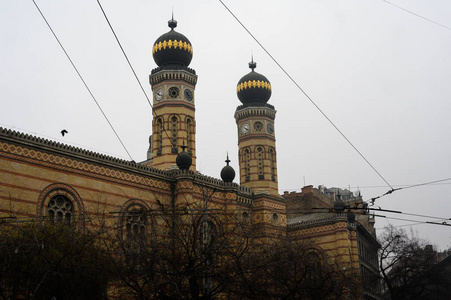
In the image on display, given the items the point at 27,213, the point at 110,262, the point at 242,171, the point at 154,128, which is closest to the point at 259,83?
the point at 242,171

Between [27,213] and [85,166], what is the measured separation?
344cm

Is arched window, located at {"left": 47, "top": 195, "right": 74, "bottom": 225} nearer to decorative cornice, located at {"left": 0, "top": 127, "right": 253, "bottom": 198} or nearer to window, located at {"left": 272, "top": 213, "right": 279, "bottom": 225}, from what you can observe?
decorative cornice, located at {"left": 0, "top": 127, "right": 253, "bottom": 198}

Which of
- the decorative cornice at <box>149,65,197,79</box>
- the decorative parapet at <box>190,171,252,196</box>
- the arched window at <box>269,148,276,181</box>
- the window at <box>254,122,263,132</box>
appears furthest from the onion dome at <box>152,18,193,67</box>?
the arched window at <box>269,148,276,181</box>

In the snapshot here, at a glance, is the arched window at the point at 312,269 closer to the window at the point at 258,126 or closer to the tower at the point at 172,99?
the tower at the point at 172,99

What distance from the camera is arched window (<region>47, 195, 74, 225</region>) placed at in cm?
2092

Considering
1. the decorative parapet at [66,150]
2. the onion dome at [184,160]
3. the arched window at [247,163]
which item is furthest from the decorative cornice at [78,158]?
the arched window at [247,163]

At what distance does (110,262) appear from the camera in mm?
14602

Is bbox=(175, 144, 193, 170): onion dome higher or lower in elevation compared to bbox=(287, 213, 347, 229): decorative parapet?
higher

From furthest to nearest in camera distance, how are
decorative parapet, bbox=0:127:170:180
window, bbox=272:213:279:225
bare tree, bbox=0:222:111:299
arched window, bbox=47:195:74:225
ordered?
window, bbox=272:213:279:225 < arched window, bbox=47:195:74:225 < decorative parapet, bbox=0:127:170:180 < bare tree, bbox=0:222:111:299

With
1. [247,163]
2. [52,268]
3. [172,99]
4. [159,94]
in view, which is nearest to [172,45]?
[159,94]

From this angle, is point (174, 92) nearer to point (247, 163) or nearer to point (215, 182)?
point (215, 182)

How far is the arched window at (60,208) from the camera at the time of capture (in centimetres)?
2092

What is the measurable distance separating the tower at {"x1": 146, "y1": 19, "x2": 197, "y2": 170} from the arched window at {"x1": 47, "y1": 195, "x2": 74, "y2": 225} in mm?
7977

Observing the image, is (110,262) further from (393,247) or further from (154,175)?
(393,247)
